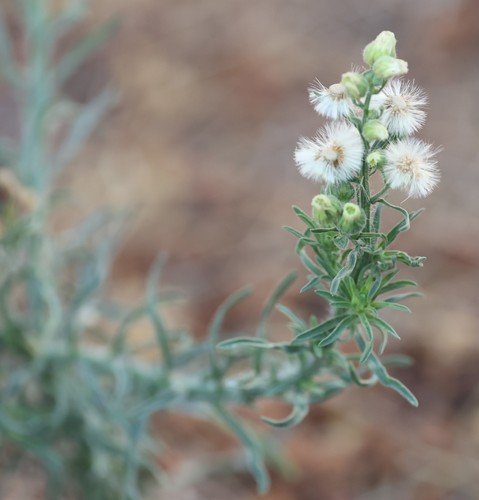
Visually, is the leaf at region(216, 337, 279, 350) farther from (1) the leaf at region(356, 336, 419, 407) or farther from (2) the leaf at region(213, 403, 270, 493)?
(2) the leaf at region(213, 403, 270, 493)

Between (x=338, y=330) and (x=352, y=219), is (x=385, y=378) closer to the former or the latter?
(x=338, y=330)

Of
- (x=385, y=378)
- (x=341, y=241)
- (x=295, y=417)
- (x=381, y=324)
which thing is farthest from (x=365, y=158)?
(x=295, y=417)

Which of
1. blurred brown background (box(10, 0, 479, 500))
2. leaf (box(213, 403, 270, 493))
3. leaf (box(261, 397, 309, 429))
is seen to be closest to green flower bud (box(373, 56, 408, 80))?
leaf (box(261, 397, 309, 429))

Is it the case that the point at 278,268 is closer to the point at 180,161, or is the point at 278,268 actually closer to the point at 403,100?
the point at 180,161

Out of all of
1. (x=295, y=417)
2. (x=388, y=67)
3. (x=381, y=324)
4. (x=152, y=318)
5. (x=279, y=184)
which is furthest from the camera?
(x=279, y=184)

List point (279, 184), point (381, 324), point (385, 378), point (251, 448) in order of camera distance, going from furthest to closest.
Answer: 1. point (279, 184)
2. point (251, 448)
3. point (385, 378)
4. point (381, 324)

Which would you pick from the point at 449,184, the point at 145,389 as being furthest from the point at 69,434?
the point at 449,184

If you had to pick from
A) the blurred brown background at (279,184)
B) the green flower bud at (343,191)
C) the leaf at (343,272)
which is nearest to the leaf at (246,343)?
the leaf at (343,272)
